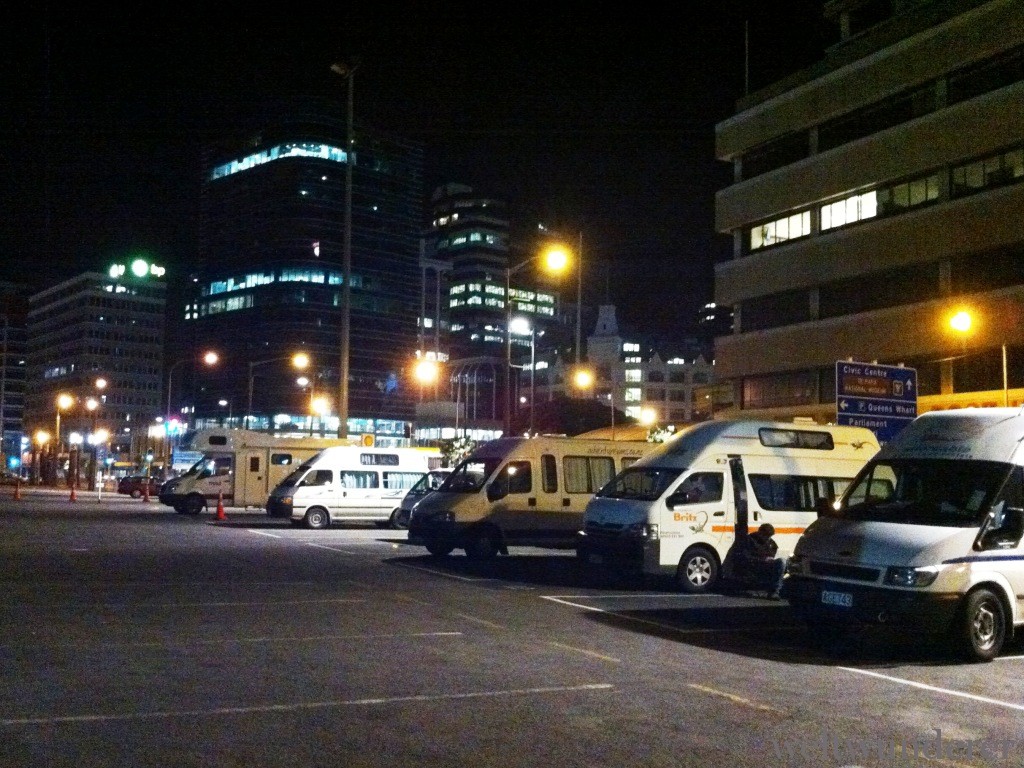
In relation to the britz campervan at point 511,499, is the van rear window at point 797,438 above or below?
above

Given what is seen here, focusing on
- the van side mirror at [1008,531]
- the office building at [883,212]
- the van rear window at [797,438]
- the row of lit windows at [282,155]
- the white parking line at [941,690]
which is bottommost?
the white parking line at [941,690]

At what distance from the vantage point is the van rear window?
1850cm

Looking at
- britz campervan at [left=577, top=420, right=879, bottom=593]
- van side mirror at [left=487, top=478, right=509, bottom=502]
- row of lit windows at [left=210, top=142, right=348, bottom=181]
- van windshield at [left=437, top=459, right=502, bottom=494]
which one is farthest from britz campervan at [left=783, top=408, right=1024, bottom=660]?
row of lit windows at [left=210, top=142, right=348, bottom=181]

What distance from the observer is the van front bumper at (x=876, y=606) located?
10.8 m

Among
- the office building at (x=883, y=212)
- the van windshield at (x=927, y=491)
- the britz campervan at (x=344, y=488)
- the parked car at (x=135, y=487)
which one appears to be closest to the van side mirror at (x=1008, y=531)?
the van windshield at (x=927, y=491)

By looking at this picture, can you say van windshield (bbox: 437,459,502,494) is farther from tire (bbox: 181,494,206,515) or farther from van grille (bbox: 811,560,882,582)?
tire (bbox: 181,494,206,515)

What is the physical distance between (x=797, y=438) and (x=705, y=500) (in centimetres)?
248

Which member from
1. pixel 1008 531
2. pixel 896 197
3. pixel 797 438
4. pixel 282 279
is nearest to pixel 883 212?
pixel 896 197

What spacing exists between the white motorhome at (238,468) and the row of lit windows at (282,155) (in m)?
109

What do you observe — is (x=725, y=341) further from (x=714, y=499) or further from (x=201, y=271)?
(x=201, y=271)

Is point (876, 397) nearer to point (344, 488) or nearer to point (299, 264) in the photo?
point (344, 488)

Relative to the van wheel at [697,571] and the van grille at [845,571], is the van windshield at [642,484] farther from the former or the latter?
the van grille at [845,571]

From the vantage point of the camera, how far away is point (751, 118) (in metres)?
52.4

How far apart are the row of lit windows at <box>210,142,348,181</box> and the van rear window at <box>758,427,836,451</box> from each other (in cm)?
13170
